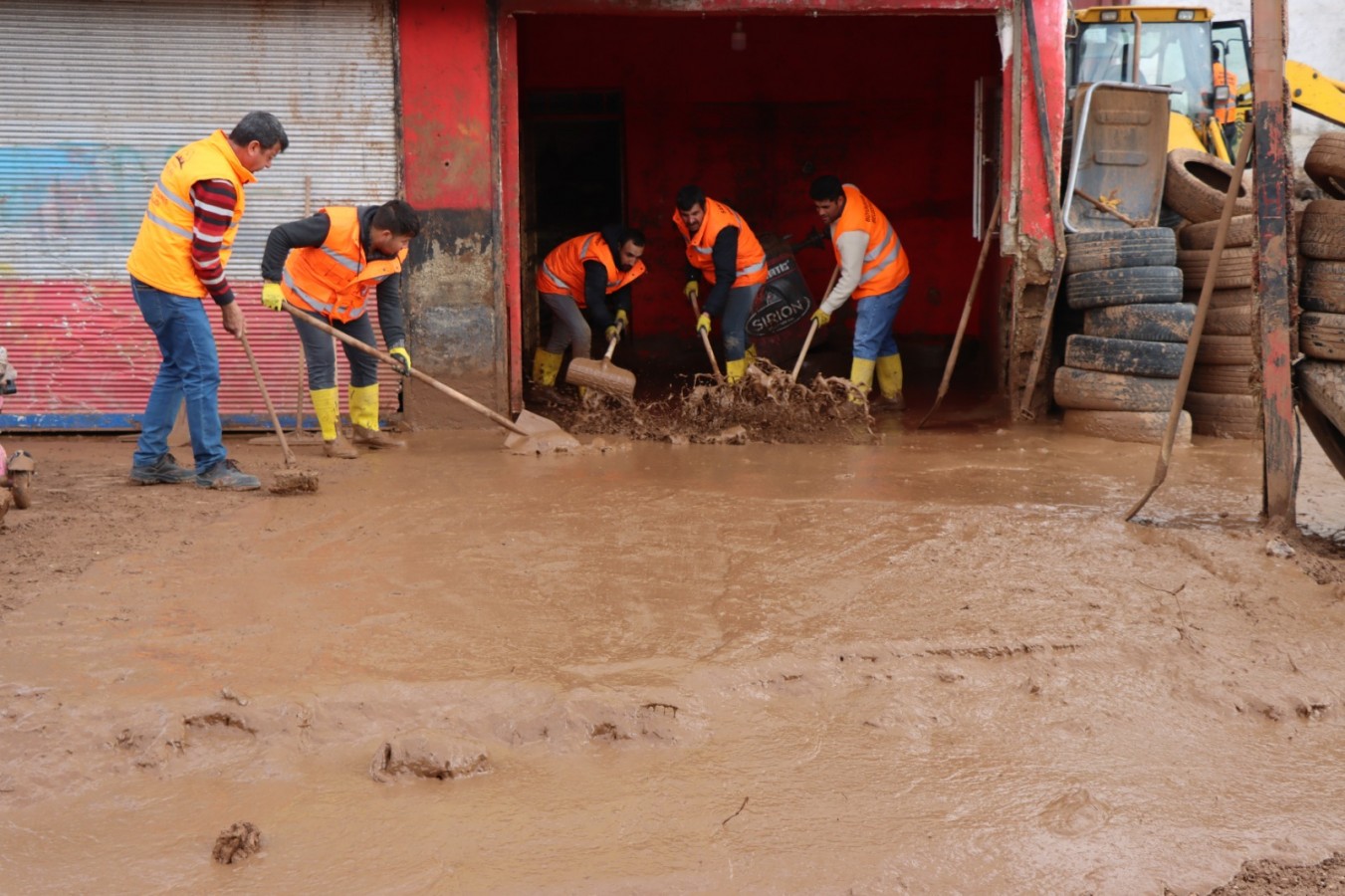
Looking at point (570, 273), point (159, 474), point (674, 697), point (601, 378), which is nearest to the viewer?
point (674, 697)

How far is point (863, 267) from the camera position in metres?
8.40

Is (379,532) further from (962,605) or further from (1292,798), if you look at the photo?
(1292,798)

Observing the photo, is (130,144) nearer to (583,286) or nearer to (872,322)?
(583,286)

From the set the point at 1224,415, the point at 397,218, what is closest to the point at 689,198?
the point at 397,218

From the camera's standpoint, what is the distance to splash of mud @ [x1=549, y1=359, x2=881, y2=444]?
24.2ft

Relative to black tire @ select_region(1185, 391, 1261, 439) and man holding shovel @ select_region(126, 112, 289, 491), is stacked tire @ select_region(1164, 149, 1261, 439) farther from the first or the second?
man holding shovel @ select_region(126, 112, 289, 491)

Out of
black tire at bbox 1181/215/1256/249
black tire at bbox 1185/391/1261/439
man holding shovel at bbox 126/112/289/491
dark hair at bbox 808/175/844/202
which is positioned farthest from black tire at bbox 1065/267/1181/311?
man holding shovel at bbox 126/112/289/491

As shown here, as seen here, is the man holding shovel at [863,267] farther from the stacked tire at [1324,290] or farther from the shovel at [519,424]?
the stacked tire at [1324,290]

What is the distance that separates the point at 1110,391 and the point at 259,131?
493 centimetres

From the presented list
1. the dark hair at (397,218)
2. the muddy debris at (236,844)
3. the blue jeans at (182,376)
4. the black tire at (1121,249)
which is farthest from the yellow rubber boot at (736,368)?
the muddy debris at (236,844)

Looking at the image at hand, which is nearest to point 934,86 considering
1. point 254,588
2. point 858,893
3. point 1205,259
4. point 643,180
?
point 643,180

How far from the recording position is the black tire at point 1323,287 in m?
4.69

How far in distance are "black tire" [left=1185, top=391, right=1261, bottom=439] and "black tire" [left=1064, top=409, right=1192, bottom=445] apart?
0.19 m

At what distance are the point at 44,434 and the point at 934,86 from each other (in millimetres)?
7460
